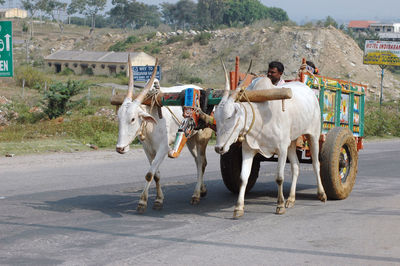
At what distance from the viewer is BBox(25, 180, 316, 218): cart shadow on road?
8.23 m

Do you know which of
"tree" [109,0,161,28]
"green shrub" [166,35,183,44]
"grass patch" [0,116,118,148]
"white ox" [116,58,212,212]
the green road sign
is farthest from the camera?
"tree" [109,0,161,28]

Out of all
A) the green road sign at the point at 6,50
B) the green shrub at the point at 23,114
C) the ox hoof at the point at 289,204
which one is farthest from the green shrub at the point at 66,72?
the ox hoof at the point at 289,204

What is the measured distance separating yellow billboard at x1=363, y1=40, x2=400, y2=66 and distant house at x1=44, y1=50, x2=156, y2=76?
32.7 metres

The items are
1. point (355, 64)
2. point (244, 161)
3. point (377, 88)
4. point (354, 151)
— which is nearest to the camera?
point (244, 161)

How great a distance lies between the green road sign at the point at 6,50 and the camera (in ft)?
54.2

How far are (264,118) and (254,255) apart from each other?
2.57 metres

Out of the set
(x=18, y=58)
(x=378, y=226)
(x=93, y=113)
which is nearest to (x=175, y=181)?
(x=378, y=226)

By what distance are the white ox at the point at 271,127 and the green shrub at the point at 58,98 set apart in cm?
1814

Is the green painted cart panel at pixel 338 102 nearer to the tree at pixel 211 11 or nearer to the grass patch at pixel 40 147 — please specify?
the grass patch at pixel 40 147

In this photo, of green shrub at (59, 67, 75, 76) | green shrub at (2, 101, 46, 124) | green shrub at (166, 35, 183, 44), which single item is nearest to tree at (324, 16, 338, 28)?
green shrub at (166, 35, 183, 44)

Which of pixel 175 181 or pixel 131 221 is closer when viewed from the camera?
pixel 131 221

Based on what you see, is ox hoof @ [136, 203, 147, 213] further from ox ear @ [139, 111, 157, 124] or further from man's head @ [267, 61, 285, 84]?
man's head @ [267, 61, 285, 84]

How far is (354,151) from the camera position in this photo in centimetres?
978

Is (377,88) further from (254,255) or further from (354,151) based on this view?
(254,255)
